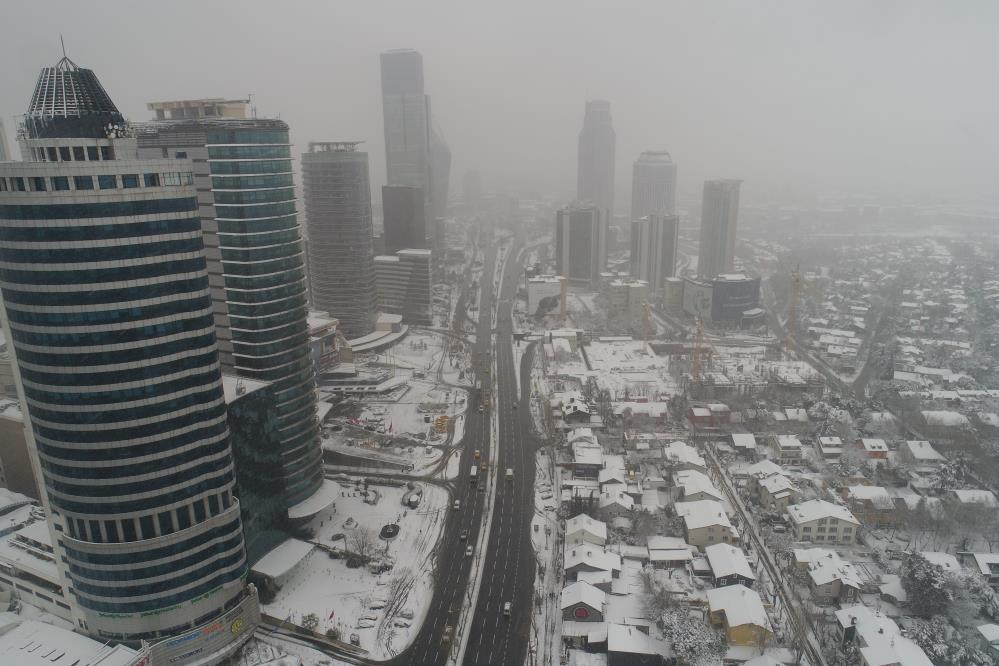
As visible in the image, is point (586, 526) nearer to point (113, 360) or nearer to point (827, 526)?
point (827, 526)

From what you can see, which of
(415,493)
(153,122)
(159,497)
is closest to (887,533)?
(415,493)

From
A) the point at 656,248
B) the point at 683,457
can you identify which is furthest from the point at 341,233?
the point at 656,248

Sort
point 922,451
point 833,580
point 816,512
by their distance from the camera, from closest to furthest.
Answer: point 833,580, point 816,512, point 922,451

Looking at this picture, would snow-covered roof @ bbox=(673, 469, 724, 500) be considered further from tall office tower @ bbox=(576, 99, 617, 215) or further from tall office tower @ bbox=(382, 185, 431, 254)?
tall office tower @ bbox=(576, 99, 617, 215)

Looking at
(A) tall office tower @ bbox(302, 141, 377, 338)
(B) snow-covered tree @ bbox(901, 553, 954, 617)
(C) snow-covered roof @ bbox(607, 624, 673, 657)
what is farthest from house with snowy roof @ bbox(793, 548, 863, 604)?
(A) tall office tower @ bbox(302, 141, 377, 338)

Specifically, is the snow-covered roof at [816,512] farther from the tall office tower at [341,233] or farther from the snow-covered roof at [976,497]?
the tall office tower at [341,233]

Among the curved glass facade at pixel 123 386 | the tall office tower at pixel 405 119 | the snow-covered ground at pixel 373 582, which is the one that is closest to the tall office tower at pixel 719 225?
the tall office tower at pixel 405 119
